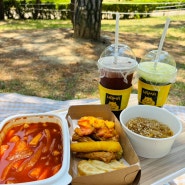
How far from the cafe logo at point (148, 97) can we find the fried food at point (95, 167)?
44 centimetres

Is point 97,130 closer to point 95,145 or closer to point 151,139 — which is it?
point 95,145

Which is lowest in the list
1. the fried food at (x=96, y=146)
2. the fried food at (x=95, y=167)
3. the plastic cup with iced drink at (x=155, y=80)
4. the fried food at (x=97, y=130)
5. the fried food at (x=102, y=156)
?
the fried food at (x=95, y=167)

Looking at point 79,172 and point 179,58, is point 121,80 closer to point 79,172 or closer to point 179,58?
point 79,172

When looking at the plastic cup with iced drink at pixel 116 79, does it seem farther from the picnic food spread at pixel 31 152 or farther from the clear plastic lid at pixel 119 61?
the picnic food spread at pixel 31 152

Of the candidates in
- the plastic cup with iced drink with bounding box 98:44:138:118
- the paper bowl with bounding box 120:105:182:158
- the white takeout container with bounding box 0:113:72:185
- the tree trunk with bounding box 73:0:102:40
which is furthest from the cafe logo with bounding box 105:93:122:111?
the tree trunk with bounding box 73:0:102:40

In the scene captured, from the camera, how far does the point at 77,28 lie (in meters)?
4.61

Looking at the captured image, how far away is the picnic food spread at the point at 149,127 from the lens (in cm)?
116

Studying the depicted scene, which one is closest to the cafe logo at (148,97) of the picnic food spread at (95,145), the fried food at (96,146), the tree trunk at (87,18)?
the picnic food spread at (95,145)

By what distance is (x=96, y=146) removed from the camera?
1066 millimetres

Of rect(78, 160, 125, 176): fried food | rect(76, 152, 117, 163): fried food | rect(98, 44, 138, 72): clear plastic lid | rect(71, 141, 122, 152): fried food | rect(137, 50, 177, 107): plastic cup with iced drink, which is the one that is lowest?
rect(78, 160, 125, 176): fried food

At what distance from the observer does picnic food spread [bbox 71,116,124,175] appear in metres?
1.03

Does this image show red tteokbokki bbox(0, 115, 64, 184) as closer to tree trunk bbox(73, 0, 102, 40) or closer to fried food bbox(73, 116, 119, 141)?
fried food bbox(73, 116, 119, 141)

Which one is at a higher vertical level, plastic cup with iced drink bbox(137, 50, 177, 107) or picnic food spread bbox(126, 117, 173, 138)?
plastic cup with iced drink bbox(137, 50, 177, 107)

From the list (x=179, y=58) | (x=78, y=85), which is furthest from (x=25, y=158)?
(x=179, y=58)
